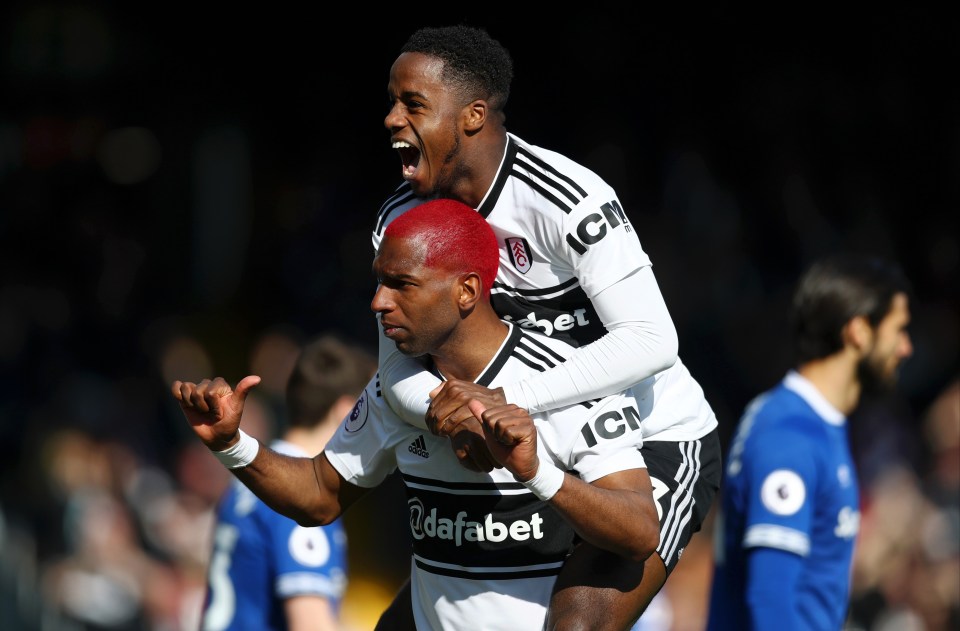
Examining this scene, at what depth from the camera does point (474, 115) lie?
4051mm

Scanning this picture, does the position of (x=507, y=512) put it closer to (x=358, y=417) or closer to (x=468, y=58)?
(x=358, y=417)

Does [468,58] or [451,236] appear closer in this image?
[451,236]

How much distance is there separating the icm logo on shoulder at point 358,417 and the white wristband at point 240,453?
0.32m

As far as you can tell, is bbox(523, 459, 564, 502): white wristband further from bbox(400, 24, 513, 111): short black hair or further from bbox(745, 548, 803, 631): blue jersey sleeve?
bbox(745, 548, 803, 631): blue jersey sleeve

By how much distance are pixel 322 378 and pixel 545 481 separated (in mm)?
2262

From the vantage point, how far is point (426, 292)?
152 inches

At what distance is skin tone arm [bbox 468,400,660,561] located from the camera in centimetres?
349

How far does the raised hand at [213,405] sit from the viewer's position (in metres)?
3.94

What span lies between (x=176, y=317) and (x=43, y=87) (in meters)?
3.11

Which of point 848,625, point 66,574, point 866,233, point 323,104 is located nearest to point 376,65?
point 323,104

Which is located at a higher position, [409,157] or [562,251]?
[409,157]

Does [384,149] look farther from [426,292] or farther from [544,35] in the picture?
[426,292]

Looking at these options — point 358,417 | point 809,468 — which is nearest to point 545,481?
point 358,417

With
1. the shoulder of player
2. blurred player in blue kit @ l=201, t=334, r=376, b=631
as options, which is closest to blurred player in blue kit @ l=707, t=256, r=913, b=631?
blurred player in blue kit @ l=201, t=334, r=376, b=631
